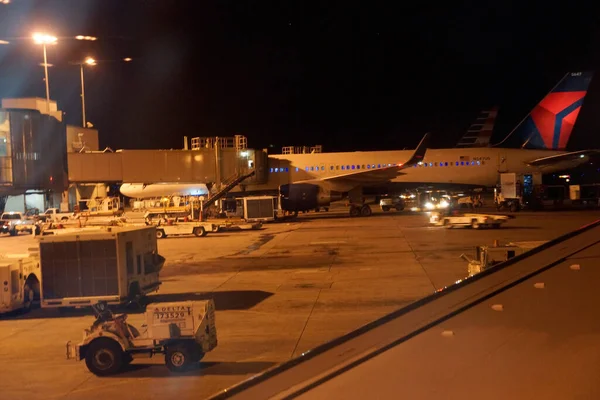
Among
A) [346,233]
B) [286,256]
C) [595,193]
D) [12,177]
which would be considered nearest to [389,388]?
[12,177]

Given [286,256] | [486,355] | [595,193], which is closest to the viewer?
[486,355]

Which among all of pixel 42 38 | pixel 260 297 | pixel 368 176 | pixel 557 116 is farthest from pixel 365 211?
pixel 260 297

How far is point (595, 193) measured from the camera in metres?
56.8

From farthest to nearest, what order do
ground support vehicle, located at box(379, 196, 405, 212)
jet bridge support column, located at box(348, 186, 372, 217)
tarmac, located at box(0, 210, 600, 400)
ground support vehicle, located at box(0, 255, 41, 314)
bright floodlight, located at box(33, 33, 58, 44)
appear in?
1. ground support vehicle, located at box(379, 196, 405, 212)
2. jet bridge support column, located at box(348, 186, 372, 217)
3. bright floodlight, located at box(33, 33, 58, 44)
4. ground support vehicle, located at box(0, 255, 41, 314)
5. tarmac, located at box(0, 210, 600, 400)

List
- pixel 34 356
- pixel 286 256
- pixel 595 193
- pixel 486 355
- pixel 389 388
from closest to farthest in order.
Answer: pixel 389 388
pixel 486 355
pixel 34 356
pixel 286 256
pixel 595 193

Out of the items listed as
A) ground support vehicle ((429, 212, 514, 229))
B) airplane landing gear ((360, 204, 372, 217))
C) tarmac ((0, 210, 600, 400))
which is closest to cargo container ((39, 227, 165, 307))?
tarmac ((0, 210, 600, 400))

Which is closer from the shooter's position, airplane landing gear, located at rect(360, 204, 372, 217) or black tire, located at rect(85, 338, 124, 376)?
black tire, located at rect(85, 338, 124, 376)

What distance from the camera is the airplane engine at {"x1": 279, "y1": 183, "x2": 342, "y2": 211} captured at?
135 ft

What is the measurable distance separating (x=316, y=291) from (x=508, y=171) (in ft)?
112

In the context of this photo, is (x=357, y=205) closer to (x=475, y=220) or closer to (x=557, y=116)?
(x=475, y=220)

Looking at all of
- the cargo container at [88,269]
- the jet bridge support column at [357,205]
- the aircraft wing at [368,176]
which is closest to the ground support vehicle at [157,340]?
the cargo container at [88,269]

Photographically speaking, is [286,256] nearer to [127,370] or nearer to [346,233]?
[346,233]

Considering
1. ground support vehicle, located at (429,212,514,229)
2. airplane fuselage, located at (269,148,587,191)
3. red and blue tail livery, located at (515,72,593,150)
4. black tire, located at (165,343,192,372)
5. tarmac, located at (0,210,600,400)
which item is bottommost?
tarmac, located at (0,210,600,400)

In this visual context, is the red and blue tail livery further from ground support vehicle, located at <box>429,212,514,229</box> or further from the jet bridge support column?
ground support vehicle, located at <box>429,212,514,229</box>
